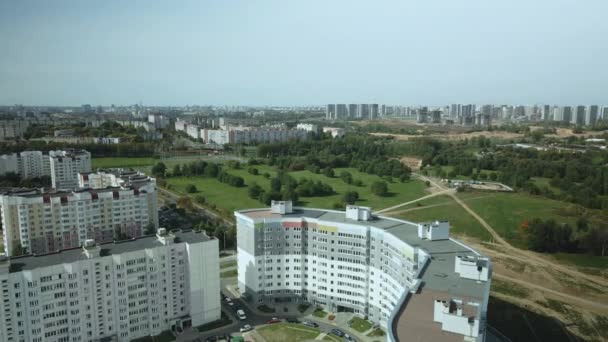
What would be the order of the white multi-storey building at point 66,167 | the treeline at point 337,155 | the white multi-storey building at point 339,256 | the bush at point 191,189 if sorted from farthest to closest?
the treeline at point 337,155
the bush at point 191,189
the white multi-storey building at point 66,167
the white multi-storey building at point 339,256

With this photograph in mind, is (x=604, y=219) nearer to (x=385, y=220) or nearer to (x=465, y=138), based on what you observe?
(x=385, y=220)

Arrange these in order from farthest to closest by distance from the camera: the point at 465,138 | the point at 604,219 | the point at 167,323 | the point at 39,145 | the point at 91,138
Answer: the point at 465,138
the point at 91,138
the point at 39,145
the point at 604,219
the point at 167,323

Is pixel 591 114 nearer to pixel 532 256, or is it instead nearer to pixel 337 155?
pixel 337 155

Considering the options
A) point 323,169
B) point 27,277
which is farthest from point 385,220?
point 323,169

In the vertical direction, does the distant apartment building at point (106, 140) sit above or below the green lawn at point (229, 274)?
above

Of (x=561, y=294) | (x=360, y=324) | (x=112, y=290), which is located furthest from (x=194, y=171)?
(x=561, y=294)

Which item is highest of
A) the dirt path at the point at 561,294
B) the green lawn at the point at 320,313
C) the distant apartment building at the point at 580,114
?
the distant apartment building at the point at 580,114

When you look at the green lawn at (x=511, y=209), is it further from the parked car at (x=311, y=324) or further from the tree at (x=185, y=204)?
the tree at (x=185, y=204)

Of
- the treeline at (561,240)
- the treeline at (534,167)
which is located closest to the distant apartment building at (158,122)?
the treeline at (534,167)
